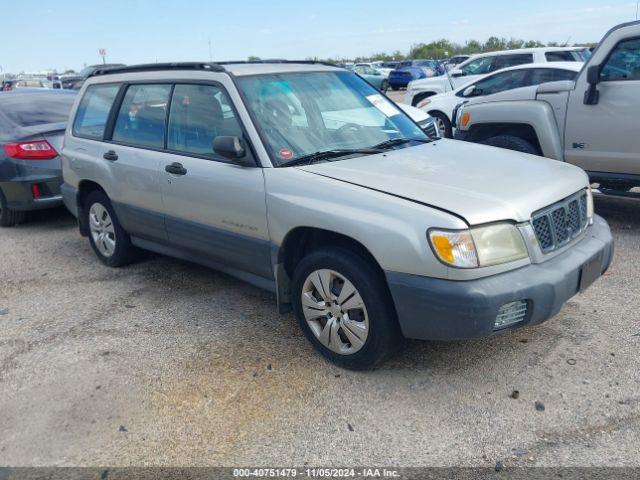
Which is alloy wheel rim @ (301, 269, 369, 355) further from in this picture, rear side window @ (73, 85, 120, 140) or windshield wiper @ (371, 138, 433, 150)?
rear side window @ (73, 85, 120, 140)

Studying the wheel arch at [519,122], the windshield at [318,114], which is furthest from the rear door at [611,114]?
the windshield at [318,114]

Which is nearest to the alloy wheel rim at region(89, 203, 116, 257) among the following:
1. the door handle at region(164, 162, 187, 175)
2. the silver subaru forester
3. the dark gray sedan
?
the silver subaru forester

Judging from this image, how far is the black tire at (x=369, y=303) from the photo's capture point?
3322 mm

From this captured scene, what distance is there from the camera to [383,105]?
15.5 ft

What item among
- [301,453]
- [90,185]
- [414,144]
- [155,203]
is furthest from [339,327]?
[90,185]

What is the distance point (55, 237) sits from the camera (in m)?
7.02

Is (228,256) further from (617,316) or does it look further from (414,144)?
(617,316)

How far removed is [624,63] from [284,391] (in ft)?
15.7

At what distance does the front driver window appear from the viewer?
5.87 m

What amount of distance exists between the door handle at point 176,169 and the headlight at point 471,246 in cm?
209

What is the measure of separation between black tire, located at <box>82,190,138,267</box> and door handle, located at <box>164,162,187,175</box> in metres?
1.20

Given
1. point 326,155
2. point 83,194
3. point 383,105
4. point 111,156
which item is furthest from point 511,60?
point 326,155

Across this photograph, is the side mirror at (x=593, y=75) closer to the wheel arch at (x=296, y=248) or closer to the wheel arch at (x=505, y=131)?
the wheel arch at (x=505, y=131)

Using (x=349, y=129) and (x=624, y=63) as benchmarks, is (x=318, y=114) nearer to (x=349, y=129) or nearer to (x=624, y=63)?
(x=349, y=129)
